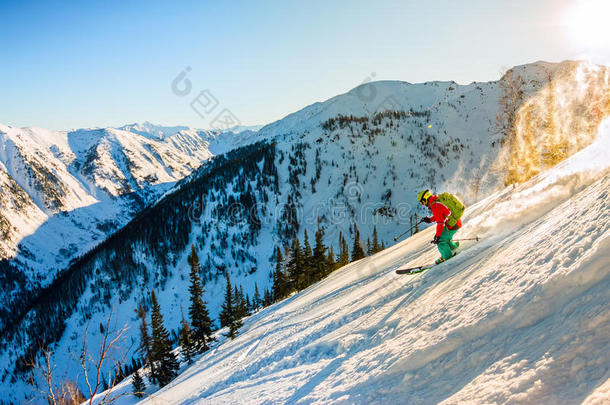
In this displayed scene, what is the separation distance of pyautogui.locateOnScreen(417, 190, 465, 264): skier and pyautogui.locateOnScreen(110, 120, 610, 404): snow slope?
2.54 ft

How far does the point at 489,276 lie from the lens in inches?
225

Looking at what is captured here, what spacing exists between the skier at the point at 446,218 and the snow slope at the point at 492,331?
774 mm

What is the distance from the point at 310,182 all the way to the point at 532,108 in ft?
367

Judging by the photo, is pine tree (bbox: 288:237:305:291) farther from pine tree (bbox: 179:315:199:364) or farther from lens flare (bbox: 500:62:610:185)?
lens flare (bbox: 500:62:610:185)

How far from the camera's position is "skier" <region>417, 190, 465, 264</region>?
932cm

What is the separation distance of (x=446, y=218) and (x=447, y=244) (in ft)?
2.88

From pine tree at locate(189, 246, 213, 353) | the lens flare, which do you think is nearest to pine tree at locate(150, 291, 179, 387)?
pine tree at locate(189, 246, 213, 353)

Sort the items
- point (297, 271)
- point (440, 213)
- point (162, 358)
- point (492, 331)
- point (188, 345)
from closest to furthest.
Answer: point (492, 331), point (440, 213), point (162, 358), point (188, 345), point (297, 271)

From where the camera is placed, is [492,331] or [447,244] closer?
[492,331]

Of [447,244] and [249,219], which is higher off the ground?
[249,219]

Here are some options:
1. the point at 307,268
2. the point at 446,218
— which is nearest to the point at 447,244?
the point at 446,218

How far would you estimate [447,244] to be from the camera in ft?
31.4

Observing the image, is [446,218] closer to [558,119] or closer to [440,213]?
[440,213]

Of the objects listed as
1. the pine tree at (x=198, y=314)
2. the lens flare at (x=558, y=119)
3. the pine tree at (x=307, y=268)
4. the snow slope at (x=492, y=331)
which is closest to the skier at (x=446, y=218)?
the snow slope at (x=492, y=331)
